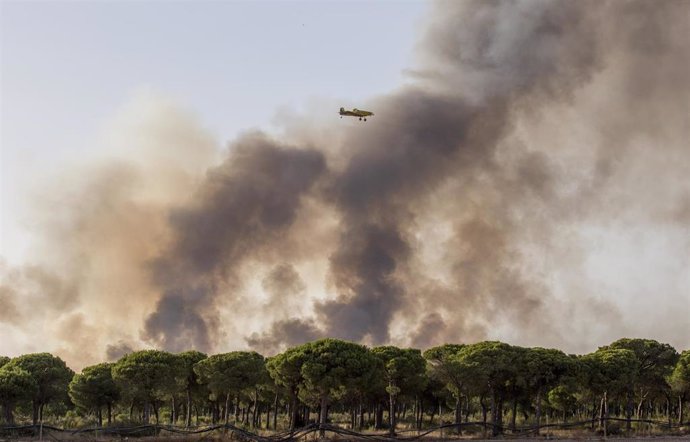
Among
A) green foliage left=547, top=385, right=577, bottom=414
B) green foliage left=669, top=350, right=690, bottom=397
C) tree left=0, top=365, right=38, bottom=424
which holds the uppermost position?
green foliage left=669, top=350, right=690, bottom=397

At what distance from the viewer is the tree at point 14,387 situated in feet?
224

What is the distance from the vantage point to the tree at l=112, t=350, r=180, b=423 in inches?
2830

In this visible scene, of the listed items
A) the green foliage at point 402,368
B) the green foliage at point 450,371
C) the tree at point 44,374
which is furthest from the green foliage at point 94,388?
the green foliage at point 450,371

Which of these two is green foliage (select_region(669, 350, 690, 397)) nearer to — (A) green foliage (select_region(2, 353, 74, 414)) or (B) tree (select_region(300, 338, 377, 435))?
(B) tree (select_region(300, 338, 377, 435))

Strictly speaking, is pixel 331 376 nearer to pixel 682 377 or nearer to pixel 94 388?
Answer: pixel 94 388

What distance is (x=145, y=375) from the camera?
235ft

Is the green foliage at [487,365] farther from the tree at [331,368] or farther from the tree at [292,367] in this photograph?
the tree at [292,367]

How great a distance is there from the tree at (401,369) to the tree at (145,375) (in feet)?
86.9

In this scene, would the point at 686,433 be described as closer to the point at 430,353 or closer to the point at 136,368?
the point at 430,353

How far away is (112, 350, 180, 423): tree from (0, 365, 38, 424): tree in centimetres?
955

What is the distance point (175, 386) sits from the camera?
7419 centimetres

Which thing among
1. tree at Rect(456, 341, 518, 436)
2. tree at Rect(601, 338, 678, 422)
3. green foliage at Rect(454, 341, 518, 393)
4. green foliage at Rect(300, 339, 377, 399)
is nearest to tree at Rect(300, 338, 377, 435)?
green foliage at Rect(300, 339, 377, 399)

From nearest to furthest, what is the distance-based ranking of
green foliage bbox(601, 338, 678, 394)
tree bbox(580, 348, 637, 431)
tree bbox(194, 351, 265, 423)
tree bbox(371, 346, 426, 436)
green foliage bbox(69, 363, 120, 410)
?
tree bbox(371, 346, 426, 436) < tree bbox(580, 348, 637, 431) < tree bbox(194, 351, 265, 423) < green foliage bbox(69, 363, 120, 410) < green foliage bbox(601, 338, 678, 394)

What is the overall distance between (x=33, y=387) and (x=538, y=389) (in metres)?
62.9
